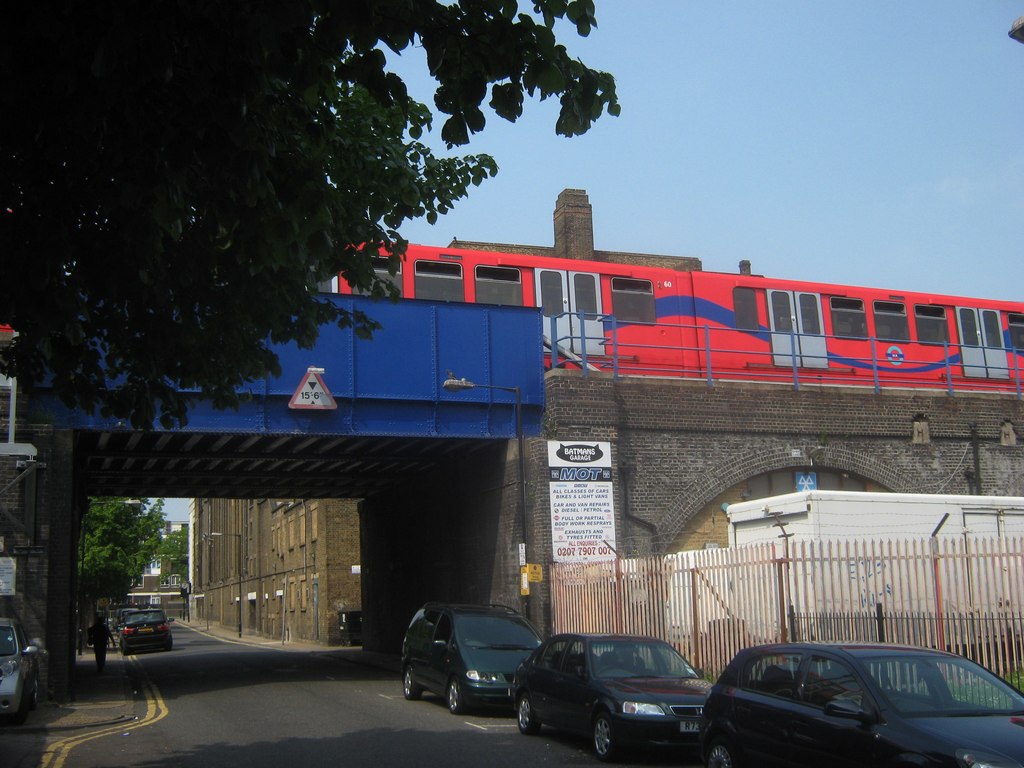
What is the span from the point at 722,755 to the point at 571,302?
52.3 ft

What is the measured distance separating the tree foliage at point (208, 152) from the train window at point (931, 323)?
2081 cm

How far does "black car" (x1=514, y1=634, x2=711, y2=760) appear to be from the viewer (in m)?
Result: 11.6

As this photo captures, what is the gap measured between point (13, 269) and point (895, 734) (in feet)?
23.6

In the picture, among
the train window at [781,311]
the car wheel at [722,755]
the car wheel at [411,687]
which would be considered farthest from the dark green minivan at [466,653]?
the train window at [781,311]

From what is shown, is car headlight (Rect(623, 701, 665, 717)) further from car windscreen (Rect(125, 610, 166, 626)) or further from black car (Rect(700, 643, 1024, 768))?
car windscreen (Rect(125, 610, 166, 626))

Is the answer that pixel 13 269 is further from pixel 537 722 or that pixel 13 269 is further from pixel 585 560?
pixel 585 560

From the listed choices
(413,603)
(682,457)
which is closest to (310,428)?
(682,457)

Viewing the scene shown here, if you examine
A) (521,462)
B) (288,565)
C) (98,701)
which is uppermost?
(521,462)

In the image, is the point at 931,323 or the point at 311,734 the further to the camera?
the point at 931,323

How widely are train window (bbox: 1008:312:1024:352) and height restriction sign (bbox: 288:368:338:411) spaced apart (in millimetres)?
18867

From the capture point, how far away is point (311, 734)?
14.2m

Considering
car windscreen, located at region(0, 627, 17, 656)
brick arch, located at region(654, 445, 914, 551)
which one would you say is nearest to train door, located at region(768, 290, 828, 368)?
brick arch, located at region(654, 445, 914, 551)

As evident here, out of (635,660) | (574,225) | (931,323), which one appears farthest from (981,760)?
(574,225)

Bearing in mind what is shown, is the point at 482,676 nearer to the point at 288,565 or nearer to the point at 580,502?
the point at 580,502
